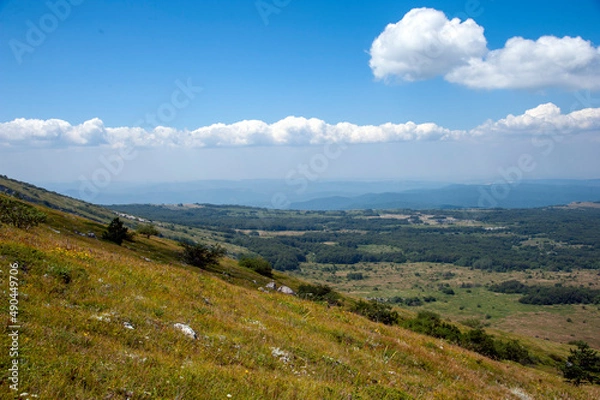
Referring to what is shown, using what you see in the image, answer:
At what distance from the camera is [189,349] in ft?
32.0

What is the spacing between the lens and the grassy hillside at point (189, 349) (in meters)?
7.06

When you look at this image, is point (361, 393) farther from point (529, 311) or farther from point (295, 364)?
point (529, 311)

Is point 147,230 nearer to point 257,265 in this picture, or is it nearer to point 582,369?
point 257,265

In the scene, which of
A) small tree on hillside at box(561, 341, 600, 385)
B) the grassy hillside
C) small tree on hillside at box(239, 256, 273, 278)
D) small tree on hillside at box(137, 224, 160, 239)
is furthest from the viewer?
small tree on hillside at box(239, 256, 273, 278)

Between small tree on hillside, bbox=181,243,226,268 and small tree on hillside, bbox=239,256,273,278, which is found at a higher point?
small tree on hillside, bbox=181,243,226,268

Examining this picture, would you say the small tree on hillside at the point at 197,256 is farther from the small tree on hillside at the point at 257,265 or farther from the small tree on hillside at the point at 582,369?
the small tree on hillside at the point at 582,369

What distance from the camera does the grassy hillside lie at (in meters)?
7.06

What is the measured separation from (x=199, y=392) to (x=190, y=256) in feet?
167

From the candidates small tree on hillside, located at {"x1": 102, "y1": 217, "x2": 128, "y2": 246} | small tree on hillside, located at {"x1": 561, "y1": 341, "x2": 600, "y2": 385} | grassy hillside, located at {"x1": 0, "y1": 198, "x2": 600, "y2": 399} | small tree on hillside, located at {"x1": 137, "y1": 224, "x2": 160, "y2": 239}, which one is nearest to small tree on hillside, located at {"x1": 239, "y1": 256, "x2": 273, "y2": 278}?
small tree on hillside, located at {"x1": 137, "y1": 224, "x2": 160, "y2": 239}

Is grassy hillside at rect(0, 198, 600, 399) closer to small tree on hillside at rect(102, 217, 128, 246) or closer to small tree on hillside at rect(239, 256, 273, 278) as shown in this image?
small tree on hillside at rect(102, 217, 128, 246)

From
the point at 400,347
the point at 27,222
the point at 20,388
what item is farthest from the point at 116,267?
the point at 27,222

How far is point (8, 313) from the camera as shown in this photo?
841cm

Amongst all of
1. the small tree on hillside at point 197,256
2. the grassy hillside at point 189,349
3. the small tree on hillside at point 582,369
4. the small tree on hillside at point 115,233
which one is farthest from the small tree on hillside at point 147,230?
the small tree on hillside at point 582,369

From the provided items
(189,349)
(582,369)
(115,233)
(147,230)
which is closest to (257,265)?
(147,230)
